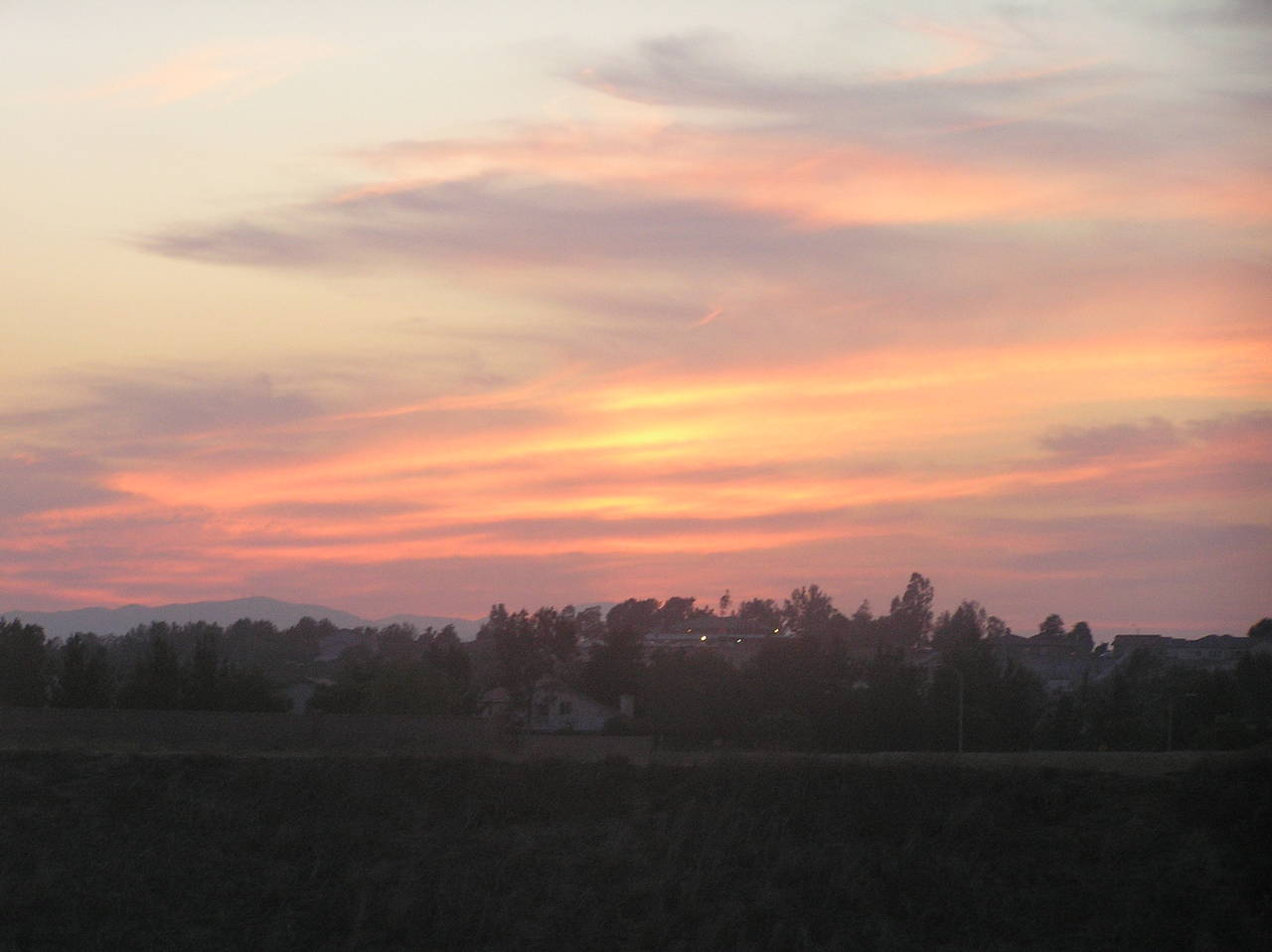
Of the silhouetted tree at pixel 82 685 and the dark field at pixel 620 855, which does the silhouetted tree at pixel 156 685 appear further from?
the dark field at pixel 620 855

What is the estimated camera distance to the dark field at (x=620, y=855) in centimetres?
2811

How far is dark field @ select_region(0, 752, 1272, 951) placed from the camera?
1107 inches

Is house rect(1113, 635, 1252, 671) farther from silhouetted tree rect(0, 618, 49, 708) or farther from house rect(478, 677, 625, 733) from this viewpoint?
silhouetted tree rect(0, 618, 49, 708)

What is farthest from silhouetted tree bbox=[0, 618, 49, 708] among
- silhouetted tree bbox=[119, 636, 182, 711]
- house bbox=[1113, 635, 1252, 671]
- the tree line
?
house bbox=[1113, 635, 1252, 671]

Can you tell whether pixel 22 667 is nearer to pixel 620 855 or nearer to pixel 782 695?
pixel 782 695

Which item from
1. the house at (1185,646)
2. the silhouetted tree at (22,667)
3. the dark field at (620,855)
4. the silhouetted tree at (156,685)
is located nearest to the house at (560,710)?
the silhouetted tree at (156,685)

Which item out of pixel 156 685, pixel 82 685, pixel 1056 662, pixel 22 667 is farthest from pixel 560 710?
pixel 1056 662

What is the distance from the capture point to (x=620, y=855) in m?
31.2

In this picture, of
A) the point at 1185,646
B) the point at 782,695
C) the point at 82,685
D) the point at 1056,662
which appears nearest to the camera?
the point at 82,685

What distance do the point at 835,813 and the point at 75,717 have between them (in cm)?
2193

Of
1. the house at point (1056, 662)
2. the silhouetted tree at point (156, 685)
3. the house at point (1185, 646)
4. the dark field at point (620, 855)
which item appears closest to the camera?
the dark field at point (620, 855)

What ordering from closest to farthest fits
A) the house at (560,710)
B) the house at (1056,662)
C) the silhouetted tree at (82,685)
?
the silhouetted tree at (82,685)
the house at (560,710)
the house at (1056,662)

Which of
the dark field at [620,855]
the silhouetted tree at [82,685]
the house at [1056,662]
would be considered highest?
the house at [1056,662]

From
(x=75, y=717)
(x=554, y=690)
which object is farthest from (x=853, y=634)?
(x=75, y=717)
